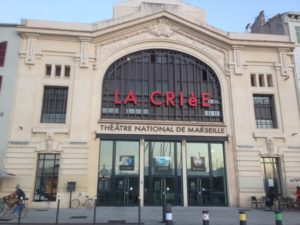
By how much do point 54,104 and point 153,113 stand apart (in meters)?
8.20

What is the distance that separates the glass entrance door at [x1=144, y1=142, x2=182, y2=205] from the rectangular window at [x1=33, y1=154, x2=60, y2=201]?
699 cm

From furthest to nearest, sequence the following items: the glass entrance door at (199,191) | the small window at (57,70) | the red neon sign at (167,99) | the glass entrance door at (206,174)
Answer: the small window at (57,70)
the red neon sign at (167,99)
the glass entrance door at (206,174)
the glass entrance door at (199,191)

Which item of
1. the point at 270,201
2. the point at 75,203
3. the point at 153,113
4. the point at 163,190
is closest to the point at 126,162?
the point at 163,190

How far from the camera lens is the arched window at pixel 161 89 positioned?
25797 millimetres

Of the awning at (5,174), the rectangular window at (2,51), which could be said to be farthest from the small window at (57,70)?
the awning at (5,174)

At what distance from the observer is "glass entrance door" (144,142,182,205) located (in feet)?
79.5

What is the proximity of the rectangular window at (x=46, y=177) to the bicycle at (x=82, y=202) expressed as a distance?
67.8 inches

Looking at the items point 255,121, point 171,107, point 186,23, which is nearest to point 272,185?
point 255,121

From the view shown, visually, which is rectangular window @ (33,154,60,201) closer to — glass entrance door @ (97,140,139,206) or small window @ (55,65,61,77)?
glass entrance door @ (97,140,139,206)

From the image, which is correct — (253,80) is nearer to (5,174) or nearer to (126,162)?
(126,162)

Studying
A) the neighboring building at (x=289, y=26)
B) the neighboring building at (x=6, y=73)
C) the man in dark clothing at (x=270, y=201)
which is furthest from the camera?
the neighboring building at (x=289, y=26)

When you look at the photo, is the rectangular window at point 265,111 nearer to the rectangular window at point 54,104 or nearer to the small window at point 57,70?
the rectangular window at point 54,104

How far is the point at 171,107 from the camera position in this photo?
86.1ft

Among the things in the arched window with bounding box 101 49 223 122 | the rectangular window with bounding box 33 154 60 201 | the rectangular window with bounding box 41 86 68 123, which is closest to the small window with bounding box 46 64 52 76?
the rectangular window with bounding box 41 86 68 123
